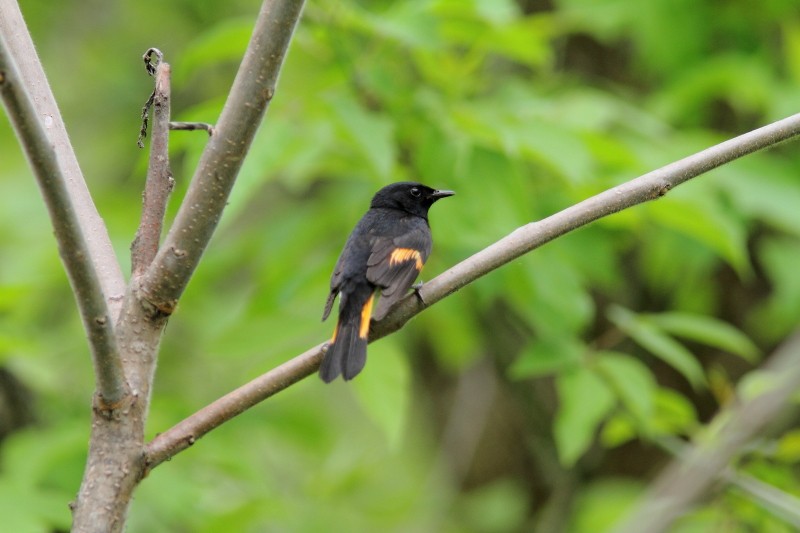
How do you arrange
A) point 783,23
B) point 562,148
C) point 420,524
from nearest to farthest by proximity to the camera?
1. point 562,148
2. point 783,23
3. point 420,524

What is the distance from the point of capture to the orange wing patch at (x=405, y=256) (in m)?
2.67

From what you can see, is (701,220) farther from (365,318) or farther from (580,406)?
(365,318)

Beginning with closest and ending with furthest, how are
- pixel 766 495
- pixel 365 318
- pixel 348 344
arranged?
pixel 348 344 < pixel 365 318 < pixel 766 495

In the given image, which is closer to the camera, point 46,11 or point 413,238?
point 413,238

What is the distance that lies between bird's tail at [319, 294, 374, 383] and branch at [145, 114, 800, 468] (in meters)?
0.11

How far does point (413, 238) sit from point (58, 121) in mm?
1269

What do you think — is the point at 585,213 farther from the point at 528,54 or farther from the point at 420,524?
the point at 420,524

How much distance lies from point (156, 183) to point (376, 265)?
94cm

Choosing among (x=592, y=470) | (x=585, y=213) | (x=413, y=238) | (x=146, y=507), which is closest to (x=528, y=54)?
(x=413, y=238)

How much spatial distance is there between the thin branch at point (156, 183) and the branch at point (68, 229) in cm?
25

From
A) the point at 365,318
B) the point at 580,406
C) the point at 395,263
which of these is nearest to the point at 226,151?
the point at 365,318

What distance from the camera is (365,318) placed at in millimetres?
2406

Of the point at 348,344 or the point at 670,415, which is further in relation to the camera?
the point at 670,415

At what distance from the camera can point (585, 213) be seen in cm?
185
